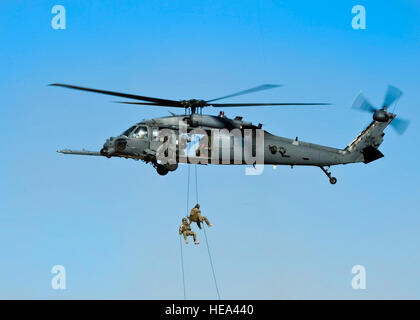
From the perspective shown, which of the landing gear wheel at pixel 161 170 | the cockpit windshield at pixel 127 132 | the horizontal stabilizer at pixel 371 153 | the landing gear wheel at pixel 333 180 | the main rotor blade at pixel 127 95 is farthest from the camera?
the horizontal stabilizer at pixel 371 153

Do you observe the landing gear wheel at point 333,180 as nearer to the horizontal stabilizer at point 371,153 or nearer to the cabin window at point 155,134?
the horizontal stabilizer at point 371,153

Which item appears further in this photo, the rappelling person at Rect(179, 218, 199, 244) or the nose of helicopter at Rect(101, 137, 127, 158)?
the rappelling person at Rect(179, 218, 199, 244)

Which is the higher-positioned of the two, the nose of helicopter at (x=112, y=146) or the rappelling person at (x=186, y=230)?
the nose of helicopter at (x=112, y=146)

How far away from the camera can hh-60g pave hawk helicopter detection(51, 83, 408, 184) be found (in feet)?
137

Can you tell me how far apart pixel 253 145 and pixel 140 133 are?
22.1 ft

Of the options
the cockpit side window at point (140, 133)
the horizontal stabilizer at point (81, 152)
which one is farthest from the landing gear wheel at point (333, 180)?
the horizontal stabilizer at point (81, 152)

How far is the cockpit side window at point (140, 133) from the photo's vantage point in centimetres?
4284

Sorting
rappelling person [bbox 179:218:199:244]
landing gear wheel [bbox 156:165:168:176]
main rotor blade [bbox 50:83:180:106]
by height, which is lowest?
rappelling person [bbox 179:218:199:244]

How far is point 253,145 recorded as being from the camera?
1752 inches

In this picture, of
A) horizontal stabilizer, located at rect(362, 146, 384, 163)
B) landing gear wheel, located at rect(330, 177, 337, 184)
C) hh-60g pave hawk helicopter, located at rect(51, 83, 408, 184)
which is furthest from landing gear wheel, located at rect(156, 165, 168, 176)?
horizontal stabilizer, located at rect(362, 146, 384, 163)

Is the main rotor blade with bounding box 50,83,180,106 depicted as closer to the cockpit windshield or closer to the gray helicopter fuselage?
the gray helicopter fuselage
